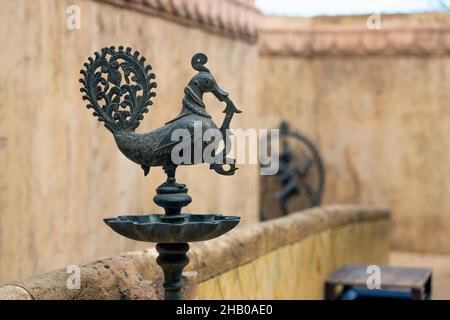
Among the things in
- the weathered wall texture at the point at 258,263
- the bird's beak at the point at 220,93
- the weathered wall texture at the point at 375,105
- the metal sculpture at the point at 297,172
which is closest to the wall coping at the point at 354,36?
the weathered wall texture at the point at 375,105

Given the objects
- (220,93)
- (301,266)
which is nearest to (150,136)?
(220,93)

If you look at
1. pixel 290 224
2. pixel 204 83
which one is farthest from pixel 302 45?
pixel 204 83

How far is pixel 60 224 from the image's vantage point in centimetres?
617

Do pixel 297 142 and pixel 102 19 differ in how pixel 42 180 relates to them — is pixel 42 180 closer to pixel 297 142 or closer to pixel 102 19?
pixel 102 19

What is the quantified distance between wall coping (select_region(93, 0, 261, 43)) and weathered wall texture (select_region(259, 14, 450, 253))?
308cm

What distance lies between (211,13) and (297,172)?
4.35 meters

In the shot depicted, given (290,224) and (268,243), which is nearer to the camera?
(268,243)

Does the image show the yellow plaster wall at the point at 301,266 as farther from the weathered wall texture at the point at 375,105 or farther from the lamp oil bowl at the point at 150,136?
the weathered wall texture at the point at 375,105

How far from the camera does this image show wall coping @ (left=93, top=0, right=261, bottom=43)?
24.0ft

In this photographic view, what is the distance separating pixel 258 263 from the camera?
19.8 ft

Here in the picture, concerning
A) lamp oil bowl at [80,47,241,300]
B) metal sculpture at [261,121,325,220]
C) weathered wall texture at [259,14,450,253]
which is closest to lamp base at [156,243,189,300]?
lamp oil bowl at [80,47,241,300]

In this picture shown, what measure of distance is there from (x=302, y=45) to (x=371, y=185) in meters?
2.07

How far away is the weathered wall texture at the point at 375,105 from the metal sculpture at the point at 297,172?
0.20 metres

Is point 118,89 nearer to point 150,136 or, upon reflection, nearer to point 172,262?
point 150,136
